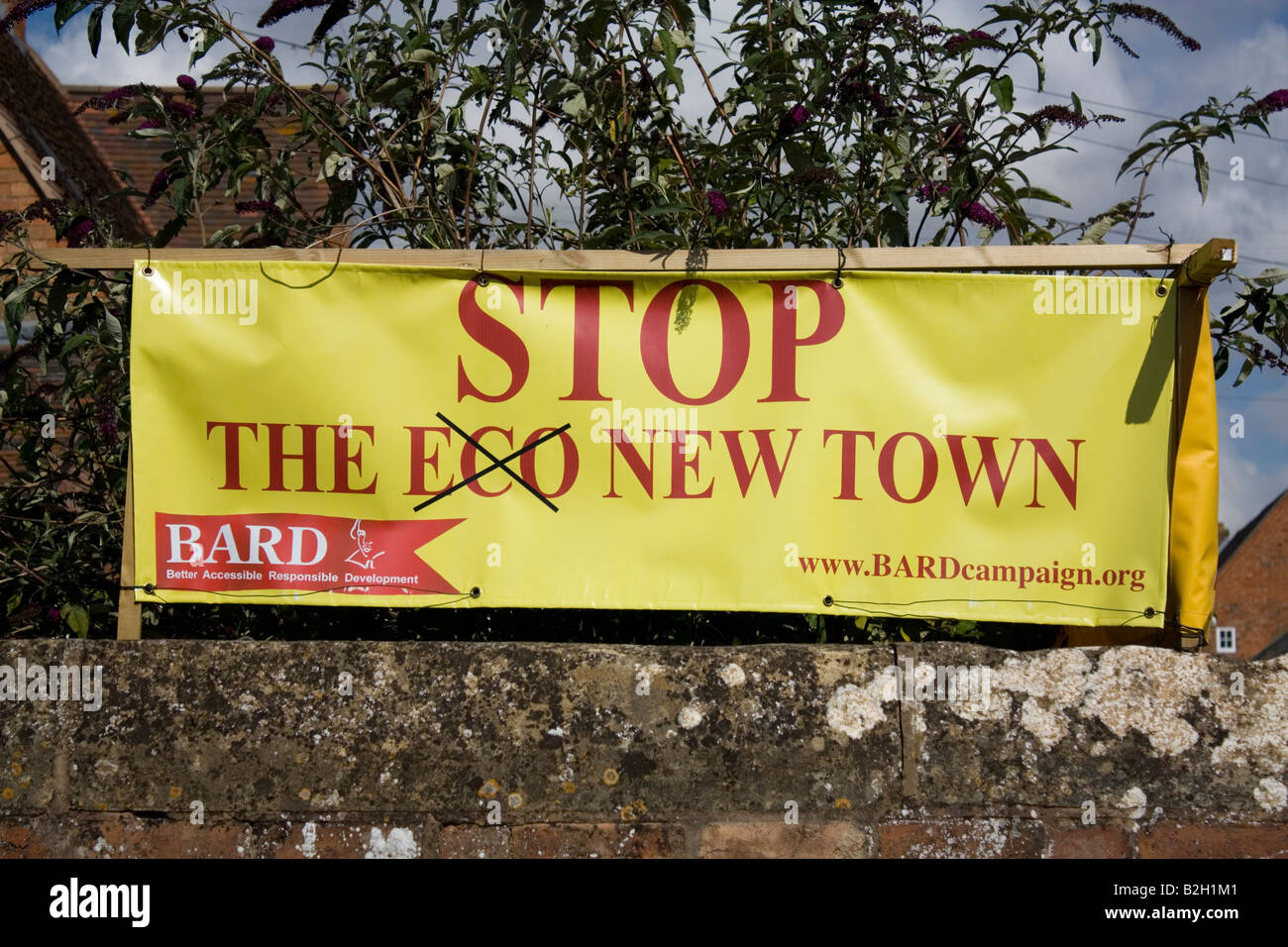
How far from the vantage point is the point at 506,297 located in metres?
3.02

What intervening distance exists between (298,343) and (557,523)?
2.84 ft

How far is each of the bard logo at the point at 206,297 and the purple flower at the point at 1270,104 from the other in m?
2.82

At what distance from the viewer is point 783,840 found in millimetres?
2578

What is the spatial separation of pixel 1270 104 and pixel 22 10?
349 centimetres

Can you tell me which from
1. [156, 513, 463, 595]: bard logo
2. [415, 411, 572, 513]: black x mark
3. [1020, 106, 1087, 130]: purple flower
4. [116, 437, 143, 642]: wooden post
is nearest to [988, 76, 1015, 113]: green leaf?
[1020, 106, 1087, 130]: purple flower

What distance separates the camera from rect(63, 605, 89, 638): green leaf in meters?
3.23

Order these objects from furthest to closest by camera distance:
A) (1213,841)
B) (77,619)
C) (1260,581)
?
(1260,581)
(77,619)
(1213,841)

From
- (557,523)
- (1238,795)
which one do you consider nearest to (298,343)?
(557,523)

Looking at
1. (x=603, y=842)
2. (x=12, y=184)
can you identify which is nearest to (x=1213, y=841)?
(x=603, y=842)

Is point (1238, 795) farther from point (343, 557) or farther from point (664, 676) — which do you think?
point (343, 557)

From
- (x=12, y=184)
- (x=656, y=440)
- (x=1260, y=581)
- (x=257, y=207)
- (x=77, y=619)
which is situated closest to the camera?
(x=656, y=440)

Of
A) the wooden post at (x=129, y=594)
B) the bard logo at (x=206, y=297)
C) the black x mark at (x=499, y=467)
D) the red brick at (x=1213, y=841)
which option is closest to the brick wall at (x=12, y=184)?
the bard logo at (x=206, y=297)

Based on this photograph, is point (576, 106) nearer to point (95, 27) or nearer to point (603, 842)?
point (95, 27)

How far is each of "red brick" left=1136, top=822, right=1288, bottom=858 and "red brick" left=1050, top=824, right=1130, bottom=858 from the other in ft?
0.13
